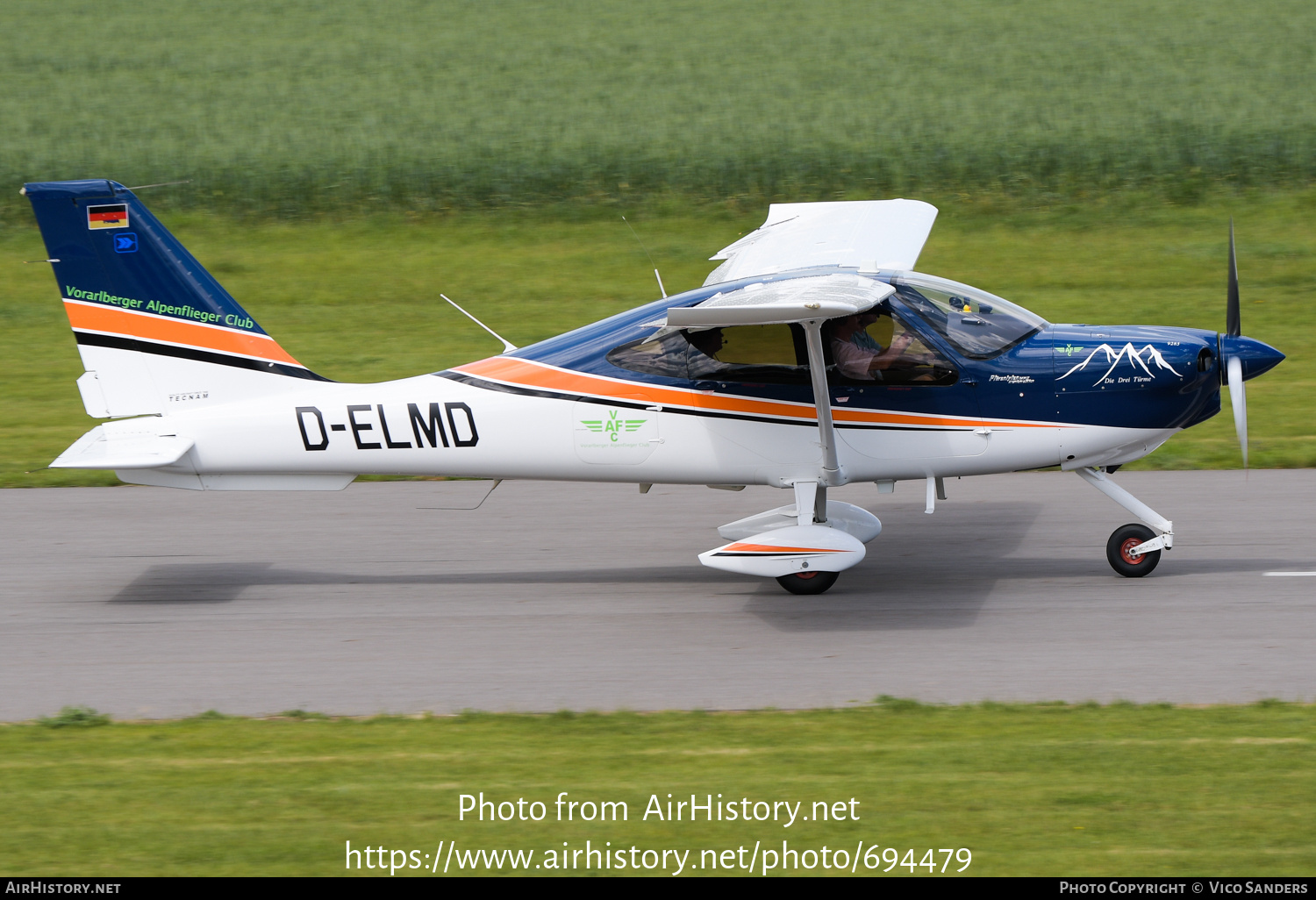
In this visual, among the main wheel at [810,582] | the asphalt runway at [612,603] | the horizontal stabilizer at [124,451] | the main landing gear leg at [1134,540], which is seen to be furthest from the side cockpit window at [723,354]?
the horizontal stabilizer at [124,451]

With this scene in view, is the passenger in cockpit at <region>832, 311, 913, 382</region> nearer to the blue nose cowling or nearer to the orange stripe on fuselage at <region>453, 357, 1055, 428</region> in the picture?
the orange stripe on fuselage at <region>453, 357, 1055, 428</region>

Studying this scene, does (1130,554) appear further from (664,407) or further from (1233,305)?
(664,407)

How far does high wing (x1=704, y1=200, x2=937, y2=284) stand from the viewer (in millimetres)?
10141

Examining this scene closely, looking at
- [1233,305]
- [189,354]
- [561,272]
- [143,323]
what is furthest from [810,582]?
[561,272]

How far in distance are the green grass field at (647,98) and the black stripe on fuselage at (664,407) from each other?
46.7 ft

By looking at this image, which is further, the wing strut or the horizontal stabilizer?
the horizontal stabilizer

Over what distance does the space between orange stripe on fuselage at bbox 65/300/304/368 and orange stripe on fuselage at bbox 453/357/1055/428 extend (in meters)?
1.42

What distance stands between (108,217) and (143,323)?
0.74 meters

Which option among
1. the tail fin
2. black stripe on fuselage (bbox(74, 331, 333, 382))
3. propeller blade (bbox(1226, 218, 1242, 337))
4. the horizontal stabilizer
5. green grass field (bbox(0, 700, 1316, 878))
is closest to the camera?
green grass field (bbox(0, 700, 1316, 878))

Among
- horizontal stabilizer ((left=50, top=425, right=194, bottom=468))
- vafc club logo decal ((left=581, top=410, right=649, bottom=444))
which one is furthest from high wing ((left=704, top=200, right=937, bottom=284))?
horizontal stabilizer ((left=50, top=425, right=194, bottom=468))

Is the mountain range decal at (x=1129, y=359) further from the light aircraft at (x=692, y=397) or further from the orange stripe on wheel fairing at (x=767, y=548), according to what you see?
the orange stripe on wheel fairing at (x=767, y=548)

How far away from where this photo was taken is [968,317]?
9.42m

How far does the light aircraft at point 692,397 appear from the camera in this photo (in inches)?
365

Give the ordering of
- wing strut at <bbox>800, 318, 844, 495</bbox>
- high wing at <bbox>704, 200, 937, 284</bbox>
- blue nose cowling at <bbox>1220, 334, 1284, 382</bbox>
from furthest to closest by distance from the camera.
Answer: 1. high wing at <bbox>704, 200, 937, 284</bbox>
2. blue nose cowling at <bbox>1220, 334, 1284, 382</bbox>
3. wing strut at <bbox>800, 318, 844, 495</bbox>
